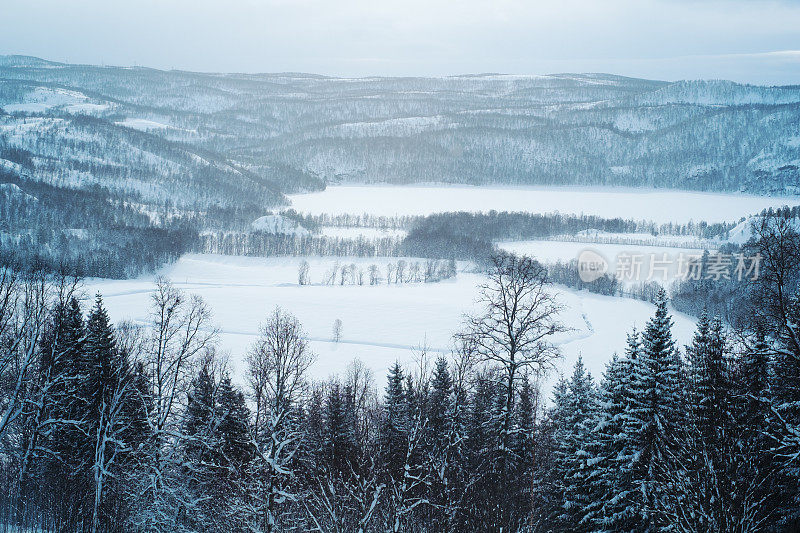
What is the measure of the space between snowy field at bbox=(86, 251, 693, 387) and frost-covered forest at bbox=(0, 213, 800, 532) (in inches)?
1028

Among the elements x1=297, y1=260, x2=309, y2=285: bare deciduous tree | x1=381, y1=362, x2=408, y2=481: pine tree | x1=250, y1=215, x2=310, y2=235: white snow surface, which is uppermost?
x1=250, y1=215, x2=310, y2=235: white snow surface

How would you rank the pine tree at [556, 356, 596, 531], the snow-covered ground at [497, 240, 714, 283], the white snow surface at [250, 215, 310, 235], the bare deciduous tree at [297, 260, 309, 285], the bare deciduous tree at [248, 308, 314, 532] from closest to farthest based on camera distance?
the bare deciduous tree at [248, 308, 314, 532], the pine tree at [556, 356, 596, 531], the bare deciduous tree at [297, 260, 309, 285], the snow-covered ground at [497, 240, 714, 283], the white snow surface at [250, 215, 310, 235]

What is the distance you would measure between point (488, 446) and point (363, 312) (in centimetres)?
5314

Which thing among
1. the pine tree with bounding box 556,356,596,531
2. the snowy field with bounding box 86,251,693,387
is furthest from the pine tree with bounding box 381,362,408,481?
the snowy field with bounding box 86,251,693,387

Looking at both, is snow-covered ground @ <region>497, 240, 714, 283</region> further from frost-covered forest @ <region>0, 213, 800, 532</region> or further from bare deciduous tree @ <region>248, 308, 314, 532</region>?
bare deciduous tree @ <region>248, 308, 314, 532</region>

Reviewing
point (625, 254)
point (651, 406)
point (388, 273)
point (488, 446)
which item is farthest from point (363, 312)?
point (625, 254)

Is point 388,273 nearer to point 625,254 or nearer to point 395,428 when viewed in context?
point 625,254

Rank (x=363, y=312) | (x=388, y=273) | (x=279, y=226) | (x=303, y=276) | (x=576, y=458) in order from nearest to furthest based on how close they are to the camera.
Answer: (x=576, y=458)
(x=363, y=312)
(x=303, y=276)
(x=388, y=273)
(x=279, y=226)

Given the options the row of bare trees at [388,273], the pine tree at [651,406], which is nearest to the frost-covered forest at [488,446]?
the pine tree at [651,406]

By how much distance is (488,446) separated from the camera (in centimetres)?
1773

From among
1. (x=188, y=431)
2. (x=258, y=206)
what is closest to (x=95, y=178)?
(x=258, y=206)

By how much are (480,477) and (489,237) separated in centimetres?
12788

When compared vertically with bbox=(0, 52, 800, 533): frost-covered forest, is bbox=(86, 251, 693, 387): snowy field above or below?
below

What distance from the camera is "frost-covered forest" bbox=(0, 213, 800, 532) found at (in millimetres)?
10688
